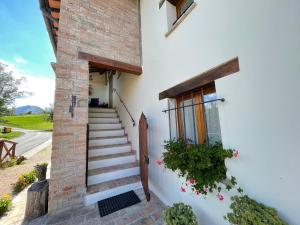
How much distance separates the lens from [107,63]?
10.8 feet

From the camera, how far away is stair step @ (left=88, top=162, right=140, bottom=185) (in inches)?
121

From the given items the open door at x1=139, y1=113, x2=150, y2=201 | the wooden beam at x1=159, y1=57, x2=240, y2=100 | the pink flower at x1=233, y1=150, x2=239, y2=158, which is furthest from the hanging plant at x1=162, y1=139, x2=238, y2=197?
the open door at x1=139, y1=113, x2=150, y2=201

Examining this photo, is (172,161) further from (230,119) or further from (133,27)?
(133,27)

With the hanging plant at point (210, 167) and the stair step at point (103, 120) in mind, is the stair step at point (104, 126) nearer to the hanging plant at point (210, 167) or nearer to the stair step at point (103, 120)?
the stair step at point (103, 120)

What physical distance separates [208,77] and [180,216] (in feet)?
6.29

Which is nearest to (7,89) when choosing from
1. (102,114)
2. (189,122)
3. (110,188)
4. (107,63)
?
(102,114)

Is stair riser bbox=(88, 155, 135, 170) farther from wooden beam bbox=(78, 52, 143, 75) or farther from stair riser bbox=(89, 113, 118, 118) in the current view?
wooden beam bbox=(78, 52, 143, 75)

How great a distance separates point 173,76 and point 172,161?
1595 mm

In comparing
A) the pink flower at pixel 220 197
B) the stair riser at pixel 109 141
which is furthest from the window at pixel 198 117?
the stair riser at pixel 109 141

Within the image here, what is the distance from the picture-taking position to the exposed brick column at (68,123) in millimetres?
2551

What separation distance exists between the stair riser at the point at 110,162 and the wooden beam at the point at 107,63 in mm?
2513

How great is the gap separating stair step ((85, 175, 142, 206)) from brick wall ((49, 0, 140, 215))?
7.2 inches

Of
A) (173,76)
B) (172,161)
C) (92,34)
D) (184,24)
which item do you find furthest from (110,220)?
(92,34)

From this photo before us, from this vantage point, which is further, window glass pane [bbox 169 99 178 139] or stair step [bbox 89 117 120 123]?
stair step [bbox 89 117 120 123]
